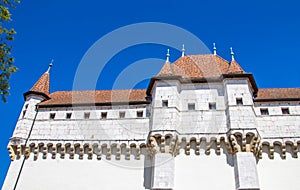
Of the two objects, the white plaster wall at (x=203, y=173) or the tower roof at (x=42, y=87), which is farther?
the tower roof at (x=42, y=87)

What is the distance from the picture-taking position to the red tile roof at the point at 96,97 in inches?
914

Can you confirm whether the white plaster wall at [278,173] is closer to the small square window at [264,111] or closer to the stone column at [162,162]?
the small square window at [264,111]

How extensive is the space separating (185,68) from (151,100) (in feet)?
12.4

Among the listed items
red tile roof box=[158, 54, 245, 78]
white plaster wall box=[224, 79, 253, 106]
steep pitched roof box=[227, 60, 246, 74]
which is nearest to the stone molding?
white plaster wall box=[224, 79, 253, 106]

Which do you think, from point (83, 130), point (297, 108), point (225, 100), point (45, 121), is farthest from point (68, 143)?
point (297, 108)

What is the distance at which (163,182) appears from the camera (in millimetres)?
17281

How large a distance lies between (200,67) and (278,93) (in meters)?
6.06

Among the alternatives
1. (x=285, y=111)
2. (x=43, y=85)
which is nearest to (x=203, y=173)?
(x=285, y=111)

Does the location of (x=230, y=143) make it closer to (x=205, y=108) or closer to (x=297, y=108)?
(x=205, y=108)

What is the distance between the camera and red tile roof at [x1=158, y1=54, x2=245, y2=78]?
21.8 meters

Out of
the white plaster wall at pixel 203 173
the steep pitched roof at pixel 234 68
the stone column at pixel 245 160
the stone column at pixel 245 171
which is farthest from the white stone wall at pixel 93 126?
the steep pitched roof at pixel 234 68

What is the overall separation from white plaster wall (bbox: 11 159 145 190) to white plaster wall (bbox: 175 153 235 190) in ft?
8.73

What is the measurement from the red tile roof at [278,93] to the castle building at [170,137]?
2.7 inches

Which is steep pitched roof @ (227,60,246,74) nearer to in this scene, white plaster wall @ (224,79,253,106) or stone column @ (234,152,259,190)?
white plaster wall @ (224,79,253,106)
